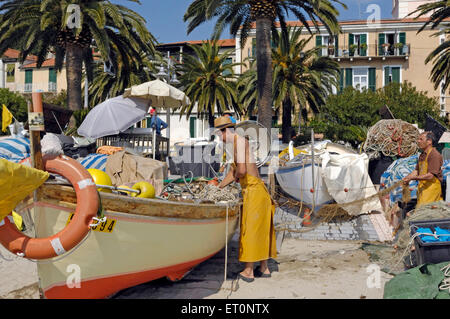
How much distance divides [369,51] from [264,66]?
25.1 meters

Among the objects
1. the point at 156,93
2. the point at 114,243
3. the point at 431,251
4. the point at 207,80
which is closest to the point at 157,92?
the point at 156,93

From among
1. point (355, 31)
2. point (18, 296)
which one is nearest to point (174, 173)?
point (18, 296)

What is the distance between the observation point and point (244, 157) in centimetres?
457

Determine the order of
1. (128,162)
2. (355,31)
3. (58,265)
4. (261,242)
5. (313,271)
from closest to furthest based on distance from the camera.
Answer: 1. (58,265)
2. (261,242)
3. (313,271)
4. (128,162)
5. (355,31)

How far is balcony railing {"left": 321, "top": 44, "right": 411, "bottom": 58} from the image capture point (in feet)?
113

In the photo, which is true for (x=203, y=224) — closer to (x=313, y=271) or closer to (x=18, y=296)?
(x=313, y=271)

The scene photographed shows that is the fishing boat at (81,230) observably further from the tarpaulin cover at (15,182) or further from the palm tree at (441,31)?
the palm tree at (441,31)

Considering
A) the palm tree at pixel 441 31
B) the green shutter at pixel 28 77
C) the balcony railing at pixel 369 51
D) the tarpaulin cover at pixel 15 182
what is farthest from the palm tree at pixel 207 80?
the green shutter at pixel 28 77

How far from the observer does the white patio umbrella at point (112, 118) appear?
31.3ft

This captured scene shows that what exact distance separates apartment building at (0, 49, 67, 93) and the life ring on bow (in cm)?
4055

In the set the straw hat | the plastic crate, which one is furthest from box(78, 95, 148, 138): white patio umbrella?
the plastic crate

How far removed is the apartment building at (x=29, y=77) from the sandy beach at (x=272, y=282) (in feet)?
129

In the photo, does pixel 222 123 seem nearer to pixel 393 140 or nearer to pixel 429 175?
pixel 429 175

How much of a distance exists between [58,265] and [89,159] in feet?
13.1
